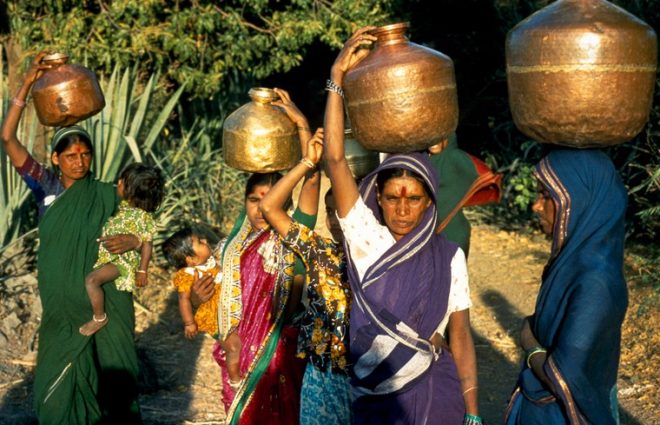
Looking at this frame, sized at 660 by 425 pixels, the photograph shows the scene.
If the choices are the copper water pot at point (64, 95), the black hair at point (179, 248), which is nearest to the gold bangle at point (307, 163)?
the black hair at point (179, 248)

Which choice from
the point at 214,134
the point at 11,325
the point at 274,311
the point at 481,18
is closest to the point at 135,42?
the point at 214,134

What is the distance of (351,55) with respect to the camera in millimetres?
3844

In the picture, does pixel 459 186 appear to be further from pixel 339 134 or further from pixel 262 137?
pixel 339 134

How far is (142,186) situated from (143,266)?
44 cm

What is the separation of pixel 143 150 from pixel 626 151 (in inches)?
195

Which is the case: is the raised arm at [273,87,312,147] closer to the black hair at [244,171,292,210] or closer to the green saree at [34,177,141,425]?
the black hair at [244,171,292,210]

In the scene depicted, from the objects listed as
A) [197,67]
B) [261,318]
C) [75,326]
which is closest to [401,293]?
[261,318]

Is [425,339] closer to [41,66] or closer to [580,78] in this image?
[580,78]

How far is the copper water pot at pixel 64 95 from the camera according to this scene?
5121 mm

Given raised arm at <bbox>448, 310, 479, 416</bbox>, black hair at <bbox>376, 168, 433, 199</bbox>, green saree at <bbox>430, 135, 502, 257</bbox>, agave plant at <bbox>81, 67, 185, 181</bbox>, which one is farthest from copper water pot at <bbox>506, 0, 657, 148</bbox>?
agave plant at <bbox>81, 67, 185, 181</bbox>

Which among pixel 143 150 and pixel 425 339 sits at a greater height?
pixel 425 339

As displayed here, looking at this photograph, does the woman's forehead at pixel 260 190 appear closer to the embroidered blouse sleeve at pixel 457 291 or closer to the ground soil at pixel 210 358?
the embroidered blouse sleeve at pixel 457 291

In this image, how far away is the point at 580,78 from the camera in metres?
3.29

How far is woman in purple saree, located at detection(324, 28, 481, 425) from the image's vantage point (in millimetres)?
3844
